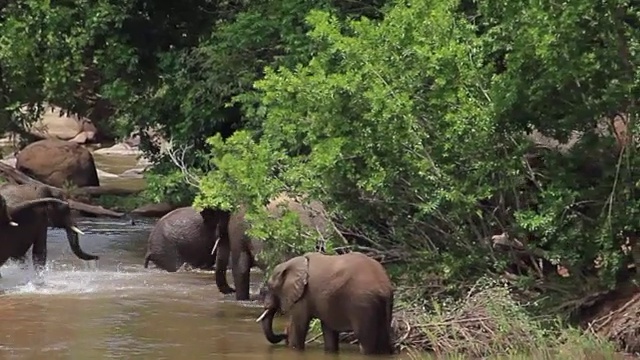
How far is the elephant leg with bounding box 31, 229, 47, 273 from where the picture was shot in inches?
671

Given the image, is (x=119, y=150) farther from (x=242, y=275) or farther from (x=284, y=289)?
(x=284, y=289)

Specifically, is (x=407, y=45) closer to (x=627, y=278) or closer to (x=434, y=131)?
(x=434, y=131)

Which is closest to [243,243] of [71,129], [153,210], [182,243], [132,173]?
[182,243]

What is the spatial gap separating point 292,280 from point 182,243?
6055 millimetres

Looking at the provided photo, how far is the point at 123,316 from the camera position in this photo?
14.1m

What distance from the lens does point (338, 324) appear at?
12.2m

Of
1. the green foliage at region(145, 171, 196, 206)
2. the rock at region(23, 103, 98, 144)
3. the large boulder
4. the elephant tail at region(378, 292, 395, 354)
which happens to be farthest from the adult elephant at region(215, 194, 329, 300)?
the rock at region(23, 103, 98, 144)

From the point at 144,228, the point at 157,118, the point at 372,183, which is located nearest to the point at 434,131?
the point at 372,183

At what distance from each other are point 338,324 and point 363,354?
34cm

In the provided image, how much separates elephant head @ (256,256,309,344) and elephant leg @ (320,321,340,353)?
0.35m

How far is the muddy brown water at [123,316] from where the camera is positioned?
12.2m

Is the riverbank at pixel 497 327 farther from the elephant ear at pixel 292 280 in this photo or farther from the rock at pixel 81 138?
the rock at pixel 81 138

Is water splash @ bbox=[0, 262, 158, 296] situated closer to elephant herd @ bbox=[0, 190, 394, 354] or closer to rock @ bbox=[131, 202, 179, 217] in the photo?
elephant herd @ bbox=[0, 190, 394, 354]

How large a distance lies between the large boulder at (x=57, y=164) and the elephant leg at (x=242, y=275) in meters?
12.0
